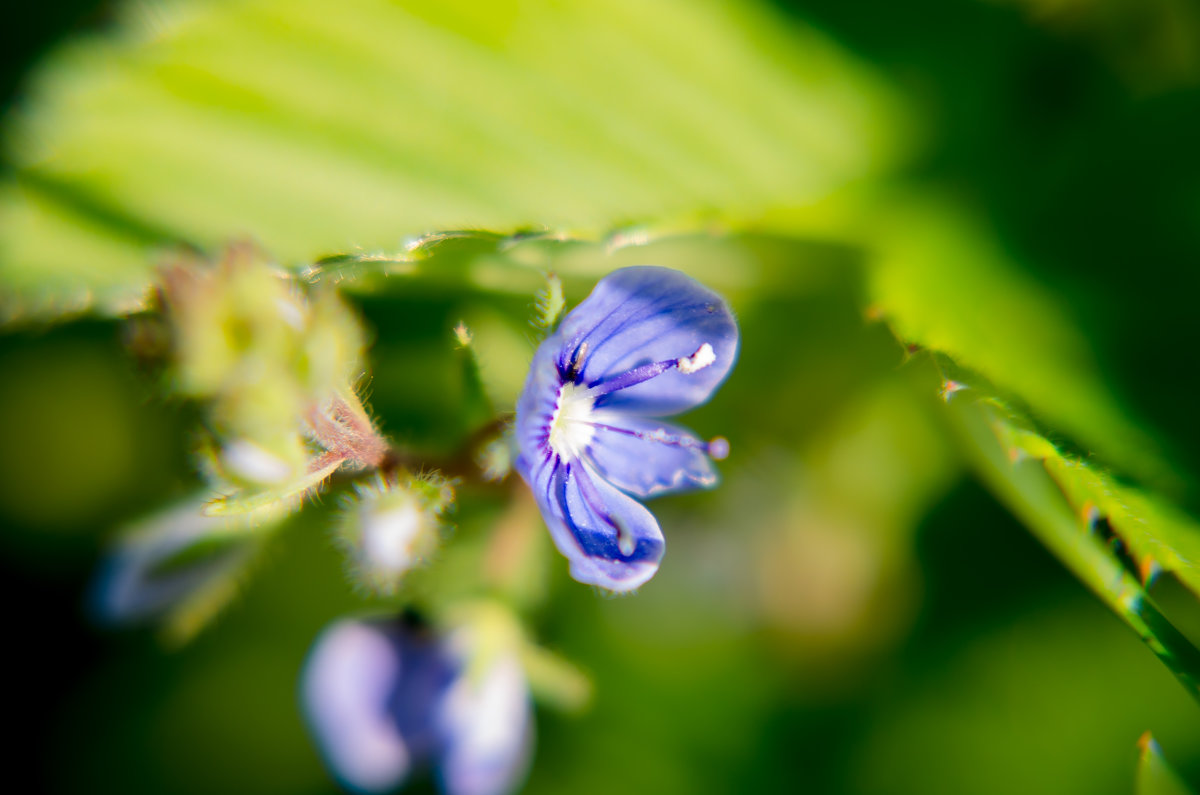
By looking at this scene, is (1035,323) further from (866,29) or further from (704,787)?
(704,787)

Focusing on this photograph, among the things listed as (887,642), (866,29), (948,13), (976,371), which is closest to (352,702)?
(976,371)

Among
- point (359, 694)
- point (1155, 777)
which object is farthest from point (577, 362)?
point (1155, 777)

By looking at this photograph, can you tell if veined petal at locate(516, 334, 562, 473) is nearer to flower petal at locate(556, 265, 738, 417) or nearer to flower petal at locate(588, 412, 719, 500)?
flower petal at locate(556, 265, 738, 417)

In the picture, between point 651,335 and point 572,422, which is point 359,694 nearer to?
point 572,422

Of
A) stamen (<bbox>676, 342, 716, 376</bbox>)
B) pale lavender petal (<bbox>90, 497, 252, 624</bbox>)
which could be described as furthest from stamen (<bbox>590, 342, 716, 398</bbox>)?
pale lavender petal (<bbox>90, 497, 252, 624</bbox>)

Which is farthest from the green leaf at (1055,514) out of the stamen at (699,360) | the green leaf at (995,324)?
the stamen at (699,360)
